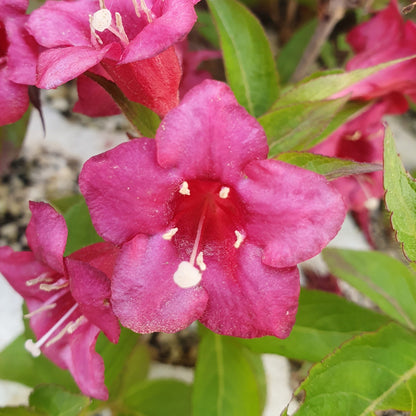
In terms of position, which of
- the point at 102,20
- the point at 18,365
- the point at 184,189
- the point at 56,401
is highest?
the point at 102,20

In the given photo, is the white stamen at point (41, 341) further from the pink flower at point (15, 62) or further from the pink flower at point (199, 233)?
the pink flower at point (15, 62)

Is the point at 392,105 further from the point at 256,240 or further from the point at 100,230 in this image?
the point at 100,230

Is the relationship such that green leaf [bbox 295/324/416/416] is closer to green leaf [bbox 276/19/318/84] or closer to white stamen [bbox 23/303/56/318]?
white stamen [bbox 23/303/56/318]

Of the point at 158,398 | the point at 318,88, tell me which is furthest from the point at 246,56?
the point at 158,398

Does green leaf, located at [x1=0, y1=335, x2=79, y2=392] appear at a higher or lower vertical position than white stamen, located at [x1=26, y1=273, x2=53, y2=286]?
lower

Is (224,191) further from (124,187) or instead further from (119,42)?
(119,42)

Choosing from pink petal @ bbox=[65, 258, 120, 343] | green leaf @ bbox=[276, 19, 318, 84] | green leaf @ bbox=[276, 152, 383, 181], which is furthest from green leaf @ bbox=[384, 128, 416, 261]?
green leaf @ bbox=[276, 19, 318, 84]

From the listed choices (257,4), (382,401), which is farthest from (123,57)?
(257,4)
